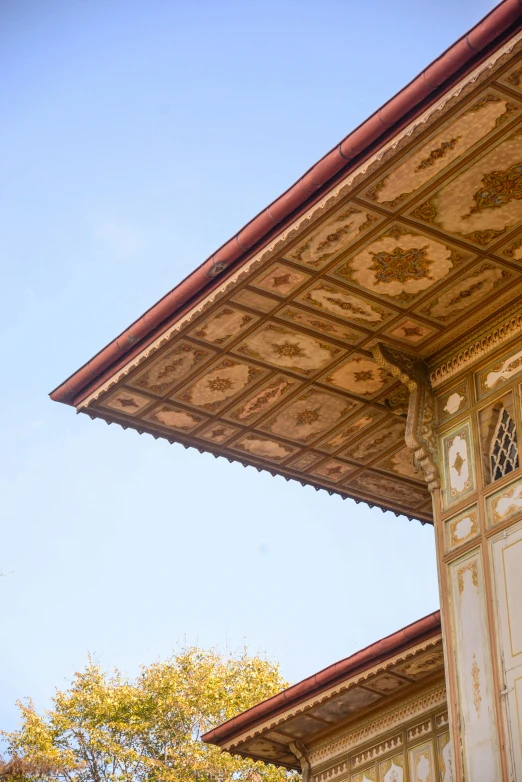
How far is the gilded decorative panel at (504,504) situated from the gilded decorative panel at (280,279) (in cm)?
204

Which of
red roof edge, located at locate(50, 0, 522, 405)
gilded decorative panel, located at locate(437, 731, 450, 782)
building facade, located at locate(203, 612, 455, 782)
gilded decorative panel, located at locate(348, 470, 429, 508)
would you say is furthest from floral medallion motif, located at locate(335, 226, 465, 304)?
gilded decorative panel, located at locate(437, 731, 450, 782)

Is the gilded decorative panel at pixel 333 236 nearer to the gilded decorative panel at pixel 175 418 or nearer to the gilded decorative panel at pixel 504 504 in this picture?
the gilded decorative panel at pixel 504 504

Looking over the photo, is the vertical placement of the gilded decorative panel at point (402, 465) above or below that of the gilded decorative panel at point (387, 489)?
above

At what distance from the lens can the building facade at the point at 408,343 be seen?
7.88 m

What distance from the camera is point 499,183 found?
8.23 m

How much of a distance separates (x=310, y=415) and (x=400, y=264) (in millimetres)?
2203

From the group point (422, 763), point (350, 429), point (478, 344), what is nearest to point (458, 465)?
point (478, 344)

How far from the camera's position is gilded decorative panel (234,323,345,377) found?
32.0 ft

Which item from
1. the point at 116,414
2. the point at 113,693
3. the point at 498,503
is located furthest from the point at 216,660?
the point at 498,503

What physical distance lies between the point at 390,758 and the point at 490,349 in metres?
3.99

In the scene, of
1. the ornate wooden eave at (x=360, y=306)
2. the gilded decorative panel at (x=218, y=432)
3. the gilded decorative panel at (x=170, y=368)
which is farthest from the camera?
the gilded decorative panel at (x=218, y=432)

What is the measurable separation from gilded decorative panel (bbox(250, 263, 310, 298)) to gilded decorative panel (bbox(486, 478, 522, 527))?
6.69ft

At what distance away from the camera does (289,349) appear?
9.94 meters

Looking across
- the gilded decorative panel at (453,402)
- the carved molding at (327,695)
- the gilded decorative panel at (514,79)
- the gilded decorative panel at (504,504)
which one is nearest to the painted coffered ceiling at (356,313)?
the gilded decorative panel at (514,79)
